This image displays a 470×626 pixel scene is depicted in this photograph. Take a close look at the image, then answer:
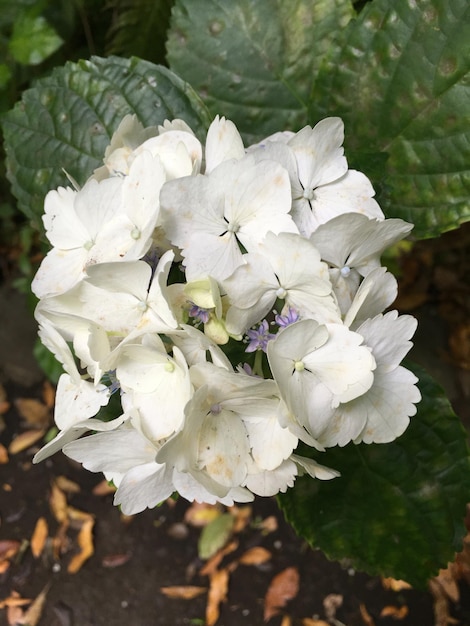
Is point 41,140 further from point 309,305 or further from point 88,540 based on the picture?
point 88,540

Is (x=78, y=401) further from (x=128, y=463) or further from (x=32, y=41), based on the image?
(x=32, y=41)

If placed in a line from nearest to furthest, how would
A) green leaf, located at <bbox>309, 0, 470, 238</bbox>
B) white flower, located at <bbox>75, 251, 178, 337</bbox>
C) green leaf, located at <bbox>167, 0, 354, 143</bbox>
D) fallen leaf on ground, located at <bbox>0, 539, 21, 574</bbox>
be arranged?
white flower, located at <bbox>75, 251, 178, 337</bbox> → green leaf, located at <bbox>309, 0, 470, 238</bbox> → green leaf, located at <bbox>167, 0, 354, 143</bbox> → fallen leaf on ground, located at <bbox>0, 539, 21, 574</bbox>

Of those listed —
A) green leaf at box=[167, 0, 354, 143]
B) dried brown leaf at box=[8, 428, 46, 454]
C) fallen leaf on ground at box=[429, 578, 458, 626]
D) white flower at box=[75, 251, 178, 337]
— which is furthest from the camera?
dried brown leaf at box=[8, 428, 46, 454]

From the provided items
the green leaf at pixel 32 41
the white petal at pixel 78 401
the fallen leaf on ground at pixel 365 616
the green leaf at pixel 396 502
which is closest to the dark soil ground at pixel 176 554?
the fallen leaf on ground at pixel 365 616

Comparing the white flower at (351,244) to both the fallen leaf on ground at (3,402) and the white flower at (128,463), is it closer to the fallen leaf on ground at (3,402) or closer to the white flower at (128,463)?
the white flower at (128,463)

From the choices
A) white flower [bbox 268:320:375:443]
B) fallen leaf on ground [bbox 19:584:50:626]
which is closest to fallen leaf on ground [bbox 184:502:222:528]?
fallen leaf on ground [bbox 19:584:50:626]

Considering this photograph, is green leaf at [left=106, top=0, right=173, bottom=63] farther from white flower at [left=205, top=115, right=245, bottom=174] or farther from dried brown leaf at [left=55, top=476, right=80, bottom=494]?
dried brown leaf at [left=55, top=476, right=80, bottom=494]
